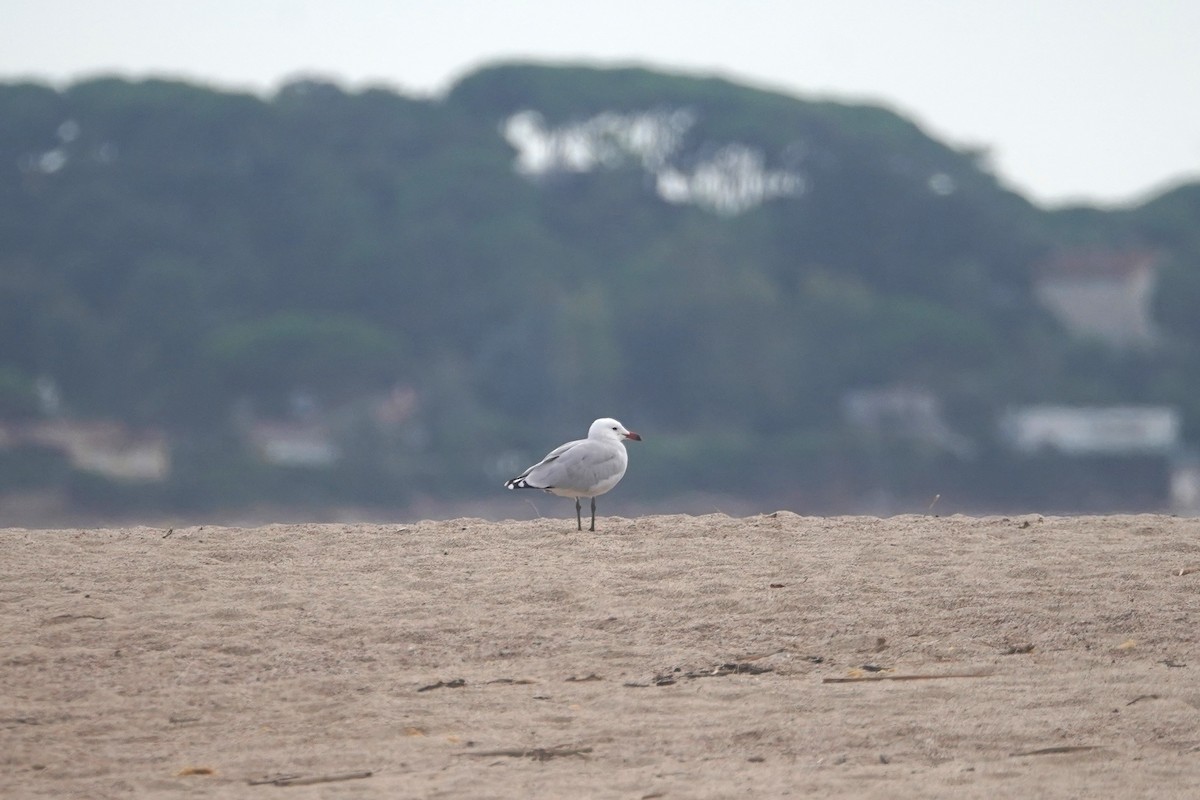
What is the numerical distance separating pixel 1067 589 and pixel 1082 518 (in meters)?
1.82

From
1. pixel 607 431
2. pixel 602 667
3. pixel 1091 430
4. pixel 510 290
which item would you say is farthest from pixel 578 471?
pixel 1091 430

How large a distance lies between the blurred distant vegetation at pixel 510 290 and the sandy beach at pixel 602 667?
36.4 metres

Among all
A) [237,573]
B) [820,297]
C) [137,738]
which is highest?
[820,297]

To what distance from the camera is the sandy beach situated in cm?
533

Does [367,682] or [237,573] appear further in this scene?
[237,573]

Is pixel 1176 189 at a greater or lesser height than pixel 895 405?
greater

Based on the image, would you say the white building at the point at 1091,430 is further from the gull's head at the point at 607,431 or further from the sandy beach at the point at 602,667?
the sandy beach at the point at 602,667

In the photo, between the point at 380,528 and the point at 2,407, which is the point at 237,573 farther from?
the point at 2,407

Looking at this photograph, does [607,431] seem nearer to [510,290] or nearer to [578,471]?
[578,471]

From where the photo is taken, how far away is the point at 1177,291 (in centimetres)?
5572

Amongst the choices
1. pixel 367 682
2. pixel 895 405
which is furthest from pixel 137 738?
pixel 895 405

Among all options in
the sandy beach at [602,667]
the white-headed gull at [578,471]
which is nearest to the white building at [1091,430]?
the white-headed gull at [578,471]

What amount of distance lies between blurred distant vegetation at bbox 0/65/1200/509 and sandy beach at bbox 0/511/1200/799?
36374 mm

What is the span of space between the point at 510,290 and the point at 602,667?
4492cm
